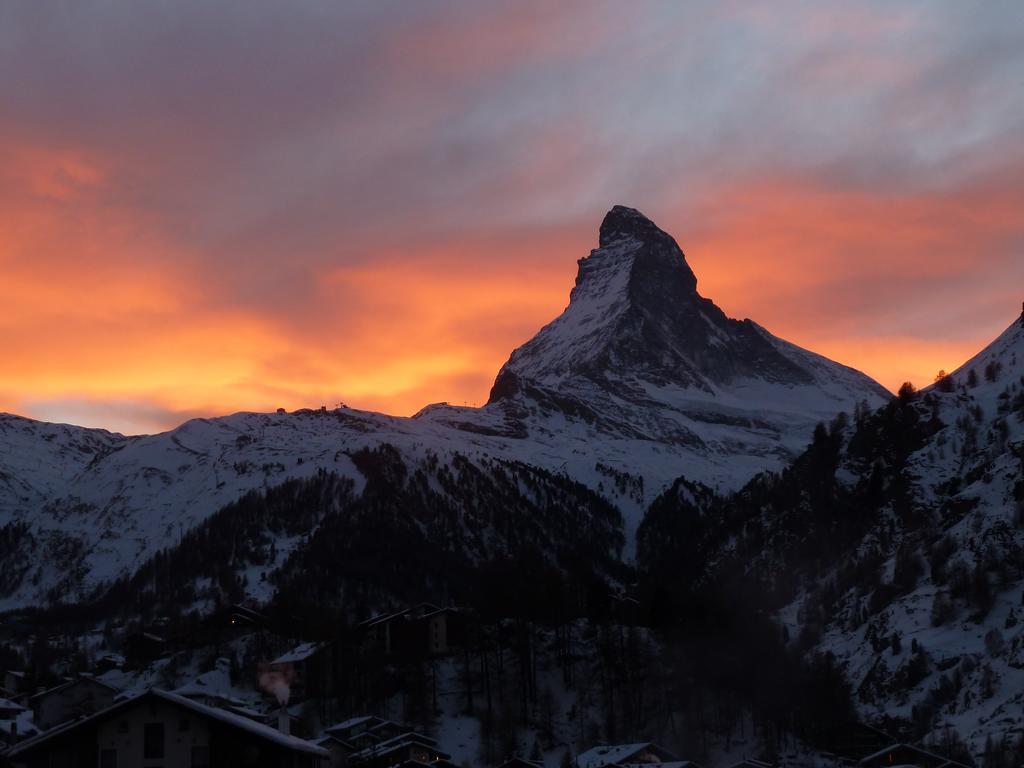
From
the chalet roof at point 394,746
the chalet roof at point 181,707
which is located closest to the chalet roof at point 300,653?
the chalet roof at point 394,746

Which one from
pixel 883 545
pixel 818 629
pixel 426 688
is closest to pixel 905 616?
pixel 818 629

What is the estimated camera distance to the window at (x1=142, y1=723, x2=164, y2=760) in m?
59.4

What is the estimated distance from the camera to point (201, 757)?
59375 mm

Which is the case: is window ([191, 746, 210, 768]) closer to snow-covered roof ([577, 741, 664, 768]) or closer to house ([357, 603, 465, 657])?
snow-covered roof ([577, 741, 664, 768])

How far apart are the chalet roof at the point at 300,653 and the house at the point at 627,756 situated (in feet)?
135

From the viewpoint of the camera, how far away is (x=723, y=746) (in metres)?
130

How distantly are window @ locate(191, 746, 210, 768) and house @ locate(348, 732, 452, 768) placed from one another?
Answer: 50.8 metres

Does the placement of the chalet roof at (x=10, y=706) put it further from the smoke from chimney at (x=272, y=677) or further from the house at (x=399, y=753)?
the house at (x=399, y=753)

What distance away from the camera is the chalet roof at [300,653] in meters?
155

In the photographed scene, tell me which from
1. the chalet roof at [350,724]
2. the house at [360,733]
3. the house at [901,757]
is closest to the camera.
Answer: the house at [901,757]

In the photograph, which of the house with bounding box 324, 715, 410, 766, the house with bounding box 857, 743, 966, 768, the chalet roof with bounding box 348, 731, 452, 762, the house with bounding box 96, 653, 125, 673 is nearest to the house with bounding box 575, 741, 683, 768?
the chalet roof with bounding box 348, 731, 452, 762

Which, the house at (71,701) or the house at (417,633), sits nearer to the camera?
the house at (71,701)

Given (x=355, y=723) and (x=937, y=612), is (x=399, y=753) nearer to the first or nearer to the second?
(x=355, y=723)

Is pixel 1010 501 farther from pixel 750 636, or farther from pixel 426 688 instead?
pixel 426 688
